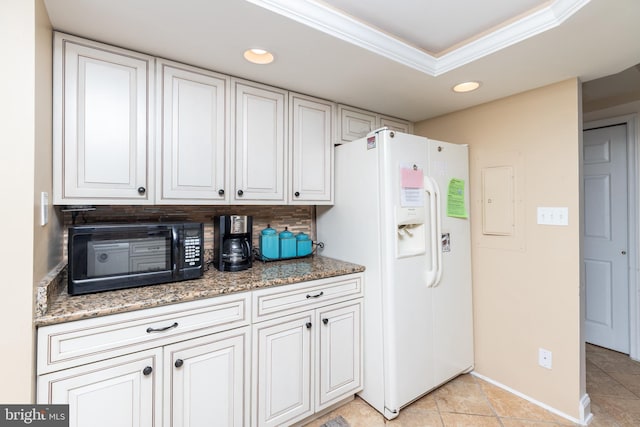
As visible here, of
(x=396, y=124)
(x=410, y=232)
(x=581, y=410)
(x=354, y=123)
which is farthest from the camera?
(x=396, y=124)

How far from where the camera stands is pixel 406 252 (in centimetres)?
197

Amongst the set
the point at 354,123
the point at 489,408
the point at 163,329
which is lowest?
the point at 489,408

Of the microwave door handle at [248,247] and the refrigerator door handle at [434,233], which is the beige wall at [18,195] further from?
the refrigerator door handle at [434,233]

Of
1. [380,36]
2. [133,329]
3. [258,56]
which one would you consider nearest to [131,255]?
[133,329]

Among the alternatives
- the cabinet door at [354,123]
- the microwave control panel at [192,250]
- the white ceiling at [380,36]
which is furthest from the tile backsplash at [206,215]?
the white ceiling at [380,36]

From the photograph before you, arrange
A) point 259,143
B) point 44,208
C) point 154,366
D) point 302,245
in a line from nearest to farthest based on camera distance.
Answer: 1. point 44,208
2. point 154,366
3. point 259,143
4. point 302,245

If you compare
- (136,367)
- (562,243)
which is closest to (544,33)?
(562,243)

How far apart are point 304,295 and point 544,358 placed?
1701 mm

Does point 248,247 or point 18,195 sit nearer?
point 18,195

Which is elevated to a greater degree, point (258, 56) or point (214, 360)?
point (258, 56)

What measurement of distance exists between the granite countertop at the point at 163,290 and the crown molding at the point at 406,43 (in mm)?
1294

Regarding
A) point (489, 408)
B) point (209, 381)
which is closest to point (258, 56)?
point (209, 381)

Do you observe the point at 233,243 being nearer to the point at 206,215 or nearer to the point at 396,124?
the point at 206,215

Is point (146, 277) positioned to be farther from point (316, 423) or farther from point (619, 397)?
point (619, 397)
